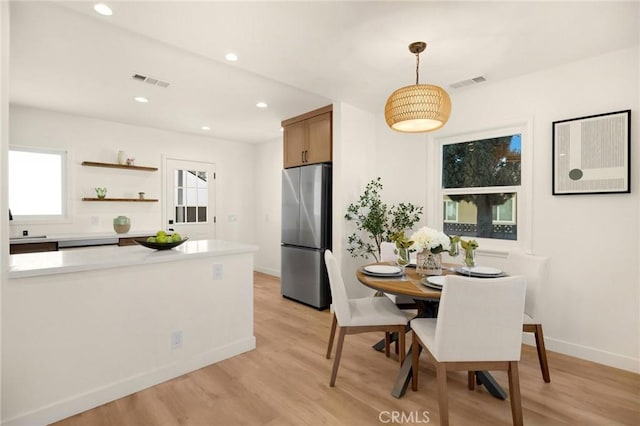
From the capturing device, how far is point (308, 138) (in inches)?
167

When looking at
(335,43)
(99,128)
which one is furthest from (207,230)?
(335,43)

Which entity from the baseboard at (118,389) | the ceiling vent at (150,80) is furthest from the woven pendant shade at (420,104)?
the ceiling vent at (150,80)

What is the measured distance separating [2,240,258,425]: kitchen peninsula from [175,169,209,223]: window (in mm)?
2958

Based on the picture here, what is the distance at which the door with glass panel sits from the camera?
207 inches

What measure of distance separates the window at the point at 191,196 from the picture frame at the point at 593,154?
5.04 meters

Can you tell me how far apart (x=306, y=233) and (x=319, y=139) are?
47.8 inches

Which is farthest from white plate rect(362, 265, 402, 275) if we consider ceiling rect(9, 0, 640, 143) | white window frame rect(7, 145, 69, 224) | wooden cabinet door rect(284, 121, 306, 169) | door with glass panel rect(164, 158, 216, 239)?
white window frame rect(7, 145, 69, 224)

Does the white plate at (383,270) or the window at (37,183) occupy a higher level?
the window at (37,183)

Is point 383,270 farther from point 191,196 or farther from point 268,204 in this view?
point 191,196

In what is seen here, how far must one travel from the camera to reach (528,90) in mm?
2992

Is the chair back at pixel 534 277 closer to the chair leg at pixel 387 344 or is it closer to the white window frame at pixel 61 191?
the chair leg at pixel 387 344

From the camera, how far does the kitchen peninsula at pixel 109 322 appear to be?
1.78 m

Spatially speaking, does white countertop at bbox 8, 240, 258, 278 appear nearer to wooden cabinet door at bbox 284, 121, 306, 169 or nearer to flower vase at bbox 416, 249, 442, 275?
flower vase at bbox 416, 249, 442, 275

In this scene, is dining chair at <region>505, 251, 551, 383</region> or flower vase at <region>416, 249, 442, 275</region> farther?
flower vase at <region>416, 249, 442, 275</region>
